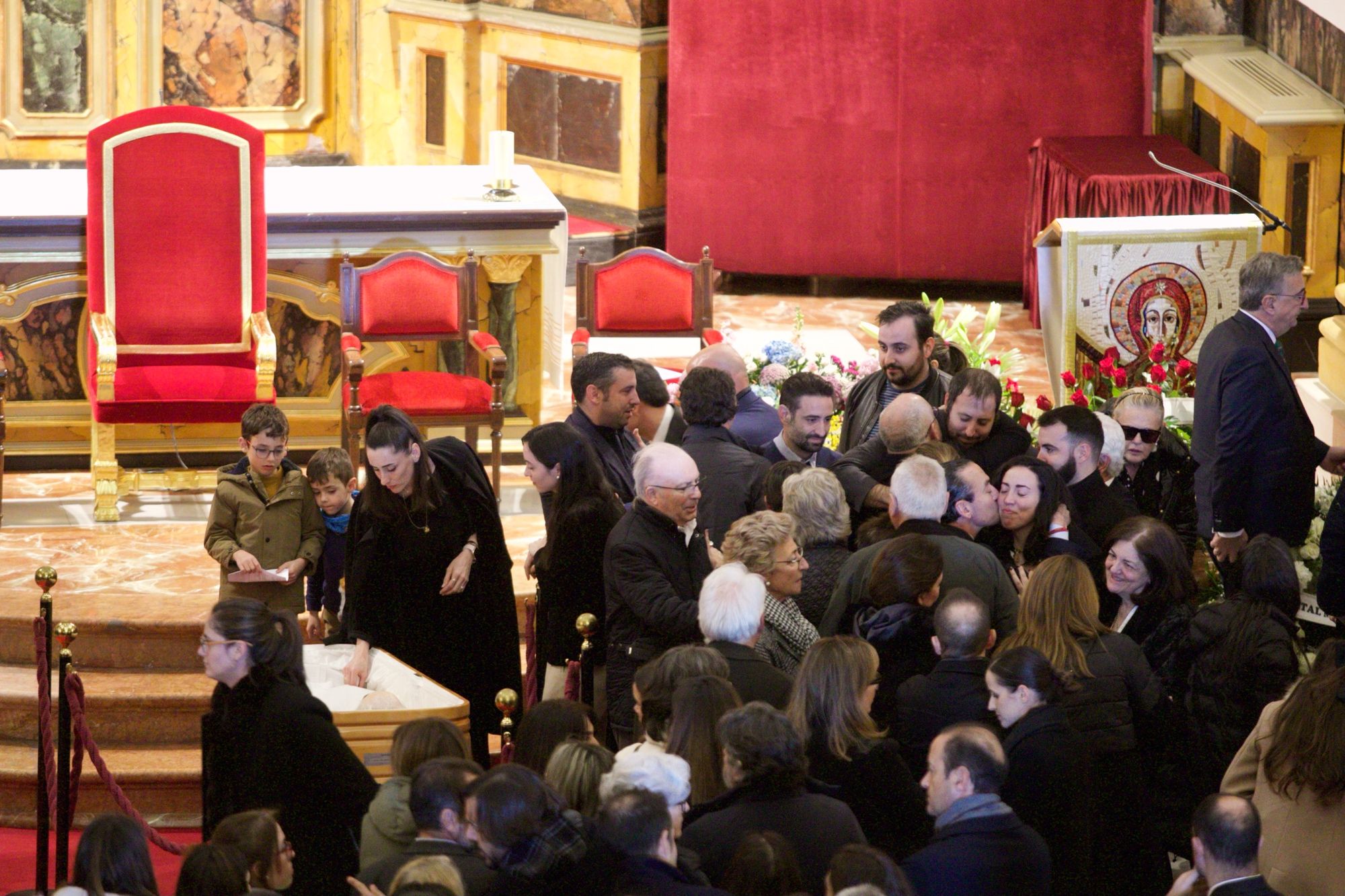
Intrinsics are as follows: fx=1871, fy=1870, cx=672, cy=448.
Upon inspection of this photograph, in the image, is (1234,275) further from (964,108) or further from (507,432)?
(964,108)

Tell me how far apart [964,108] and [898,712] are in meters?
7.74

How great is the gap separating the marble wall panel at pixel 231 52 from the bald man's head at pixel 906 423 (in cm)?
830

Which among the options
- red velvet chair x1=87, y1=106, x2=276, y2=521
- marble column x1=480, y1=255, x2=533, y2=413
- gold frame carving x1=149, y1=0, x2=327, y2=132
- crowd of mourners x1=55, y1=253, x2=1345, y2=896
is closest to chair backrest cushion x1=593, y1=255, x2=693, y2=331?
marble column x1=480, y1=255, x2=533, y2=413

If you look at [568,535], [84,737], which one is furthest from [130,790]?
[568,535]

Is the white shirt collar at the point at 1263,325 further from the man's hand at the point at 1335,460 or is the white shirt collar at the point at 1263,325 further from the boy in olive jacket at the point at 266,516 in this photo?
the boy in olive jacket at the point at 266,516

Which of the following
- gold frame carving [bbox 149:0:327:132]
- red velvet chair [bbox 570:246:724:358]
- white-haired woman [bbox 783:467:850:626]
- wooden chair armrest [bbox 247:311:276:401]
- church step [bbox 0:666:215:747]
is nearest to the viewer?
white-haired woman [bbox 783:467:850:626]

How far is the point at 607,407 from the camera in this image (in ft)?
18.0

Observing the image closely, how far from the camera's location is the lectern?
7.41m

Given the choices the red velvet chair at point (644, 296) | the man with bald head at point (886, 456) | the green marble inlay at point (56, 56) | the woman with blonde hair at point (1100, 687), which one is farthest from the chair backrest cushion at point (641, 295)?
the green marble inlay at point (56, 56)

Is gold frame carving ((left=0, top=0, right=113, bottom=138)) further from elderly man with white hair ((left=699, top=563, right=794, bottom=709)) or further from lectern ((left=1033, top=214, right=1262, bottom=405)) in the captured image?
elderly man with white hair ((left=699, top=563, right=794, bottom=709))

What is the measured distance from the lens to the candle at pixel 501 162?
27.1 ft

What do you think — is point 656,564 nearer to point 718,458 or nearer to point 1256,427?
point 718,458

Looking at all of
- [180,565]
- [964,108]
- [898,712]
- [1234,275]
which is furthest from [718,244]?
[898,712]

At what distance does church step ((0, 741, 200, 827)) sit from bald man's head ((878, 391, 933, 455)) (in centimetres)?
239
